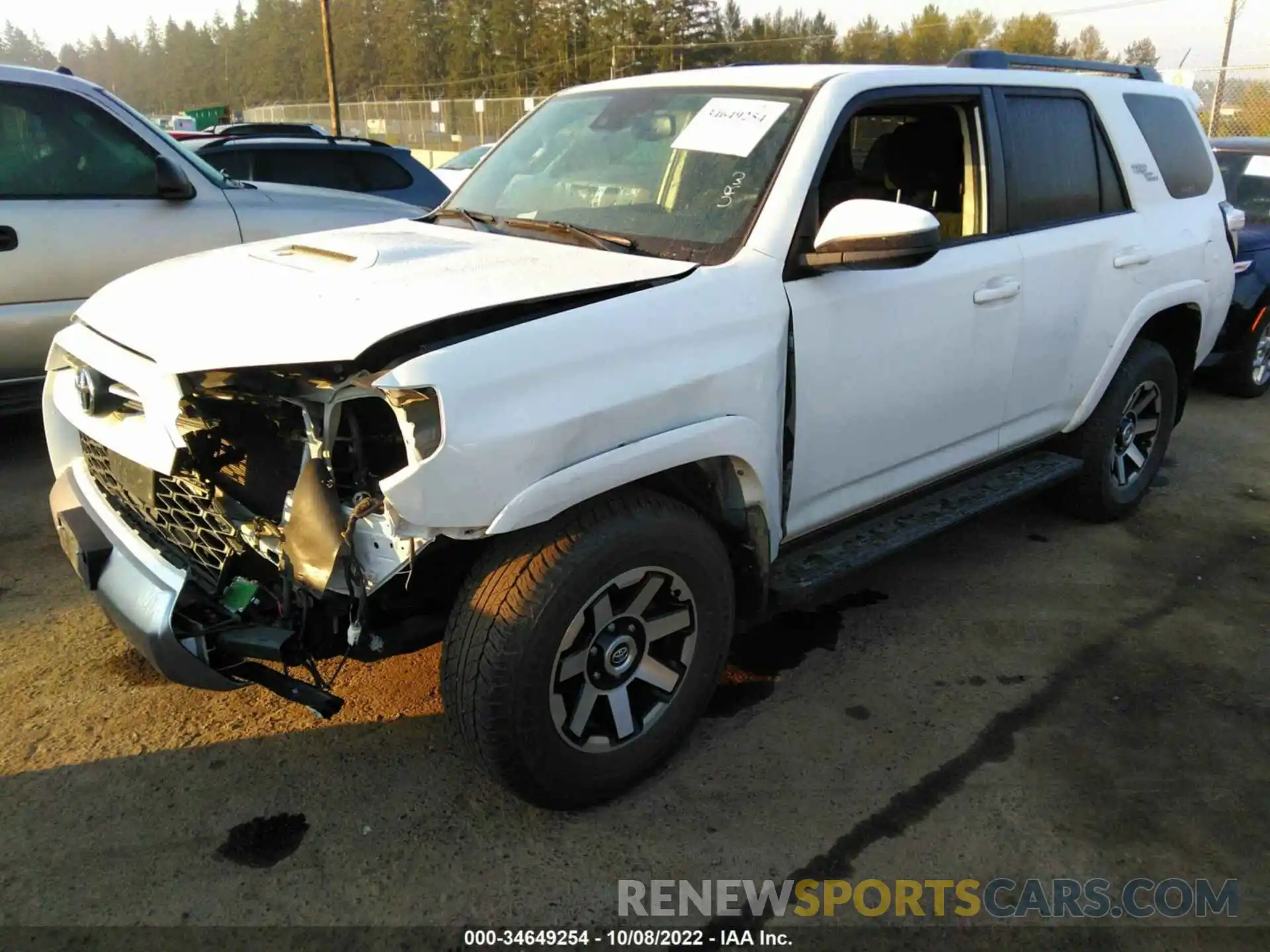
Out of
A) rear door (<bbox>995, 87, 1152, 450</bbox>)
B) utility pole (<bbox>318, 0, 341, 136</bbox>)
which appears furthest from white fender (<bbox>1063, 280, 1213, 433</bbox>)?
utility pole (<bbox>318, 0, 341, 136</bbox>)

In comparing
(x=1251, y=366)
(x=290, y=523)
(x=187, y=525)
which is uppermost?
(x=290, y=523)

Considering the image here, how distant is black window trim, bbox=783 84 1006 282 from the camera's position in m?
2.84

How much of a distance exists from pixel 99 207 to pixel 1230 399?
754 cm

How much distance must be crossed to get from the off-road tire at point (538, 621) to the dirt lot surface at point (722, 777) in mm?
237

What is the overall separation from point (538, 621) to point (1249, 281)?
6556 millimetres

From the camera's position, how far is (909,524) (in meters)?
3.47

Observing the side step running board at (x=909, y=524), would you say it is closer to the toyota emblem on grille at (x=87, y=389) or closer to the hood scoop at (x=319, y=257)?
the hood scoop at (x=319, y=257)

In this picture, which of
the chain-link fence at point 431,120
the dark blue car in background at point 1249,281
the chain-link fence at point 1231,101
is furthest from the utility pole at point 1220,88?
the chain-link fence at point 431,120

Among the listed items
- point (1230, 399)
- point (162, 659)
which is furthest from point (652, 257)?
point (1230, 399)

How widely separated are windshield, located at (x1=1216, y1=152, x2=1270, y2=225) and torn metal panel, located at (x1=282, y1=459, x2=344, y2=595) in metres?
7.44

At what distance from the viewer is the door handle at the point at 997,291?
3410 mm

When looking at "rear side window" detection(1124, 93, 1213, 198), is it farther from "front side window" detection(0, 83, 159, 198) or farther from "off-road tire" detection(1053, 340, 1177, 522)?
"front side window" detection(0, 83, 159, 198)

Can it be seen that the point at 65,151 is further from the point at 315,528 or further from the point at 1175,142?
the point at 1175,142

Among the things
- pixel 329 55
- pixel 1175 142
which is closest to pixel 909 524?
pixel 1175 142
